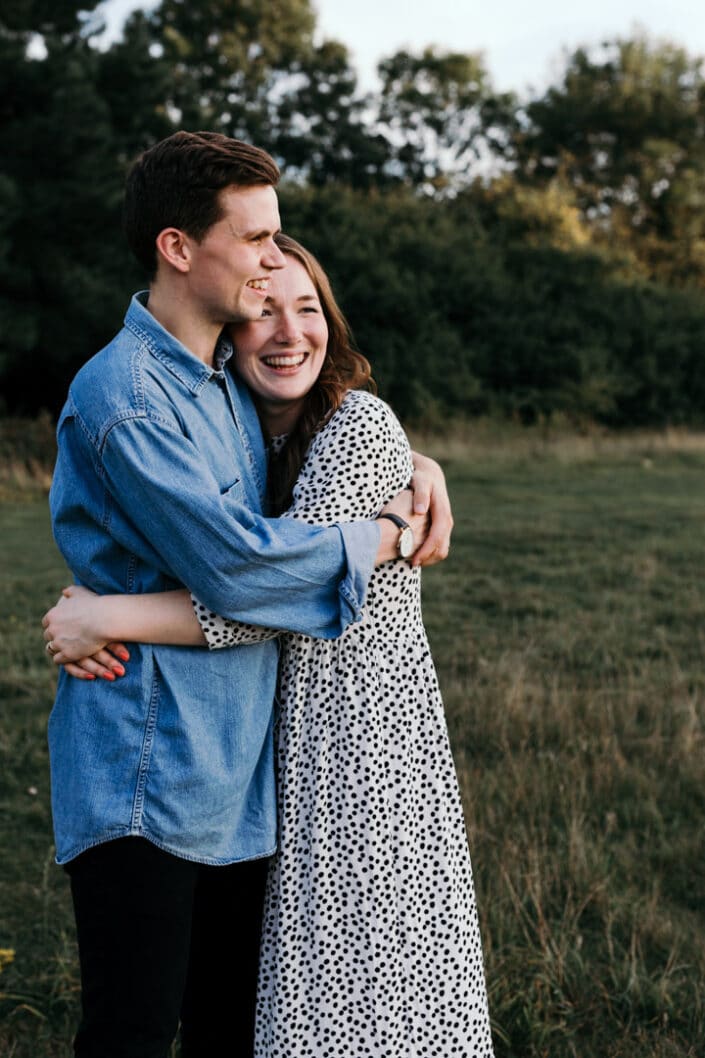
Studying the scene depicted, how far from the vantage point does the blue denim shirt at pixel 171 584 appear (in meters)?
1.93

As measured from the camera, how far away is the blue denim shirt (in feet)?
6.34

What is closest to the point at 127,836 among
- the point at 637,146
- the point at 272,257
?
the point at 272,257

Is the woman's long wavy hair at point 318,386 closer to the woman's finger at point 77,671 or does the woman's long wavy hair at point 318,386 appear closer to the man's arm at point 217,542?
the man's arm at point 217,542

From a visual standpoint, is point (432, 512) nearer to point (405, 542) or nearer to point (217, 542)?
point (405, 542)

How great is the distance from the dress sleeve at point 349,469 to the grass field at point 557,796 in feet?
5.57

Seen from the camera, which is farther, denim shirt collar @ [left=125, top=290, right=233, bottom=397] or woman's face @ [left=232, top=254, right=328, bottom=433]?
woman's face @ [left=232, top=254, right=328, bottom=433]

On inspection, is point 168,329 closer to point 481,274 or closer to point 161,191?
point 161,191

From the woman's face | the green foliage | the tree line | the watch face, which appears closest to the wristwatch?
the watch face

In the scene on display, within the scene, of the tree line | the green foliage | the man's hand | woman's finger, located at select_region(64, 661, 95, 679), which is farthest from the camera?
the green foliage

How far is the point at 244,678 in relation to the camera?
211 cm

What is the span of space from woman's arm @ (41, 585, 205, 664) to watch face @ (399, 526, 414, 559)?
1.45ft

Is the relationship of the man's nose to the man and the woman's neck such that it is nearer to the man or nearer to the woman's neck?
the man

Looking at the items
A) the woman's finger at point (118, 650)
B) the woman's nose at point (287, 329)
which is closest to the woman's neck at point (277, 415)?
the woman's nose at point (287, 329)

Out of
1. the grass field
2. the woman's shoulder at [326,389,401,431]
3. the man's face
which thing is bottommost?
the grass field
